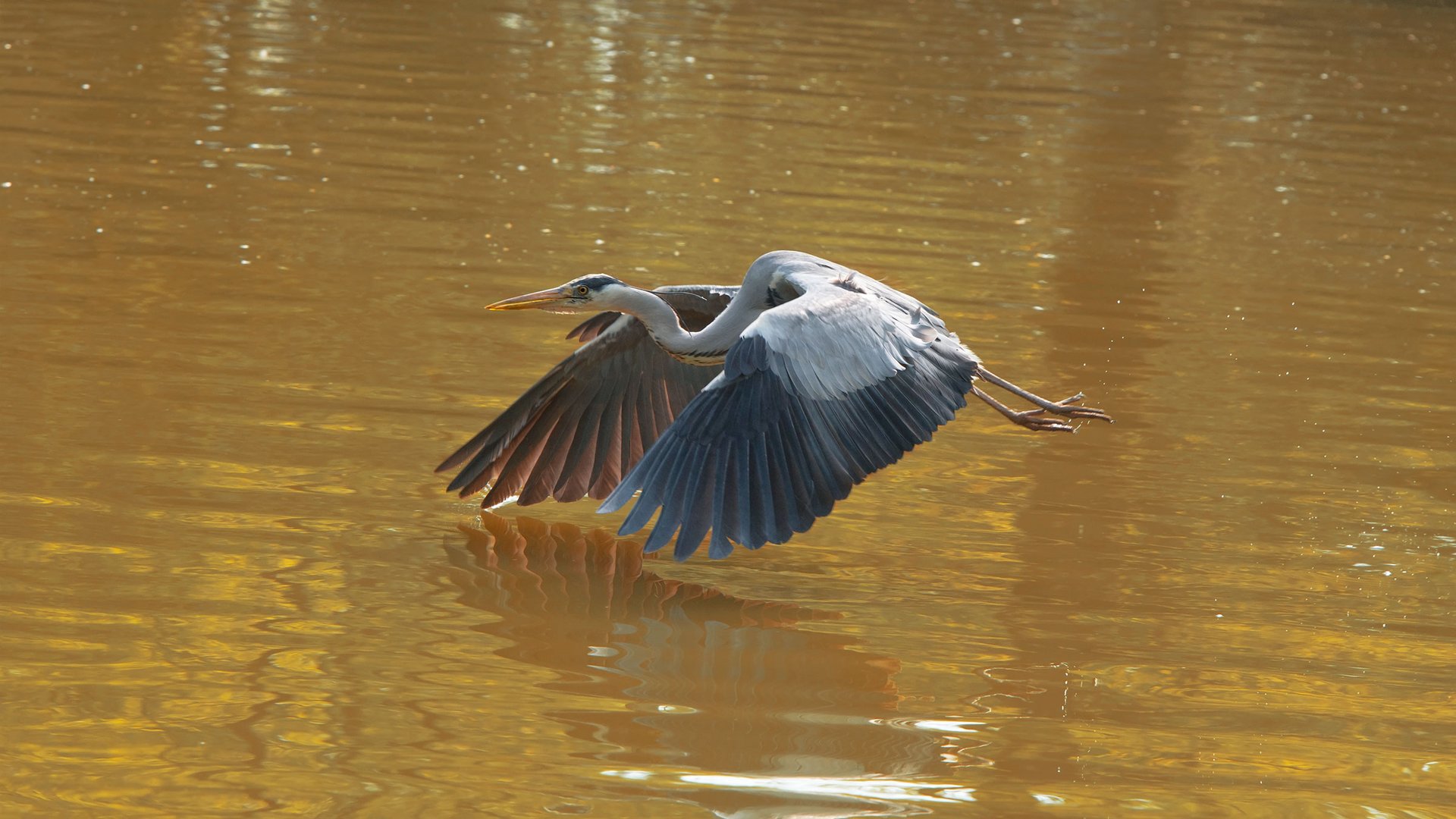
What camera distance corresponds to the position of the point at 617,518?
25.1 feet

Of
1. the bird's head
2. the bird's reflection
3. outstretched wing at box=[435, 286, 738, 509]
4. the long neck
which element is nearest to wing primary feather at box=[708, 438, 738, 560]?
the bird's reflection

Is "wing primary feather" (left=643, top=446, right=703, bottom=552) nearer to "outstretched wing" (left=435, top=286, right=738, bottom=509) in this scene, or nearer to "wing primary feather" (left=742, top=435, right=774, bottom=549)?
"wing primary feather" (left=742, top=435, right=774, bottom=549)

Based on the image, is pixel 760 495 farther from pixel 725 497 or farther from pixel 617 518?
pixel 617 518

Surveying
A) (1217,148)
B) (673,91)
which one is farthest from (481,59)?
(1217,148)

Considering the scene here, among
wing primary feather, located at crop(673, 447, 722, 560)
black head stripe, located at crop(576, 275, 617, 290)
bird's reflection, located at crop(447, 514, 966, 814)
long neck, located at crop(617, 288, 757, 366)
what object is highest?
black head stripe, located at crop(576, 275, 617, 290)

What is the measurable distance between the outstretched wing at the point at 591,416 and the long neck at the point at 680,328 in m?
0.48

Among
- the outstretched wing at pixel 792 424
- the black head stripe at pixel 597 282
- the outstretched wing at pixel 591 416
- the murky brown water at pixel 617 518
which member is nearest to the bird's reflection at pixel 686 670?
the murky brown water at pixel 617 518

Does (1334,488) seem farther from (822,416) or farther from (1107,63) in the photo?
(1107,63)

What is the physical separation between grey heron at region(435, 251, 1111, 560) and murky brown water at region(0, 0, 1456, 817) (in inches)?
12.4

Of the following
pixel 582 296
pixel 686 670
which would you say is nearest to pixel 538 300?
pixel 582 296

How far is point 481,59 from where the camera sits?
813 inches

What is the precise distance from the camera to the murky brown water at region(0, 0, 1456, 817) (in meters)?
5.08

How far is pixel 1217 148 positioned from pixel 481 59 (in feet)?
27.2

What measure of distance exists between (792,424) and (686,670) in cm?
90
